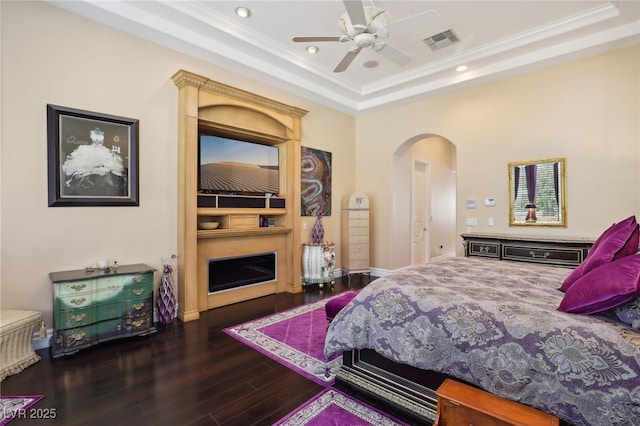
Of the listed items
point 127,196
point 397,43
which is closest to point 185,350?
point 127,196

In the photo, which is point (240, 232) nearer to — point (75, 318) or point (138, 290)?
point (138, 290)

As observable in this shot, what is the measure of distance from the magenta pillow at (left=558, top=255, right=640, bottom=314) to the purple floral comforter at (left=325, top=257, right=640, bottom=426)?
0.21 feet

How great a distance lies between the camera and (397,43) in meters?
4.04

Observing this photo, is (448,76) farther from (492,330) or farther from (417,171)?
(492,330)

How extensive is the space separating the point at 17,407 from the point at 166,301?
1.50m

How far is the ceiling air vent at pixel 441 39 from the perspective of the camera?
3.81 meters

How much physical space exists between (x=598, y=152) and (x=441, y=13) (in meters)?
2.66

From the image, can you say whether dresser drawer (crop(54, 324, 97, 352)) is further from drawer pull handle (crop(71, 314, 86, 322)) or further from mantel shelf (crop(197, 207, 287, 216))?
mantel shelf (crop(197, 207, 287, 216))

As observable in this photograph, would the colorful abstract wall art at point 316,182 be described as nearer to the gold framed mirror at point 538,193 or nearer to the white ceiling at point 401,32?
the white ceiling at point 401,32

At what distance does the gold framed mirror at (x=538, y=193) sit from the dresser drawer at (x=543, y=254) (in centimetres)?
Answer: 51

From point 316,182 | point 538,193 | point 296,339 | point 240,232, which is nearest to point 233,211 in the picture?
point 240,232

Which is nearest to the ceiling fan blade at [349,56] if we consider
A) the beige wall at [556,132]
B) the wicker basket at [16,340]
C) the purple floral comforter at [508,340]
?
the purple floral comforter at [508,340]

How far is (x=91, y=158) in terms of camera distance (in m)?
3.09

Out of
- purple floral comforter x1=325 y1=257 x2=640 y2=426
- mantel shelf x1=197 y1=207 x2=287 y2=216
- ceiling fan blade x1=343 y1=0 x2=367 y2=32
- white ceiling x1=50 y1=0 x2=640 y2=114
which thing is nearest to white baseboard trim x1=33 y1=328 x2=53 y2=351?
mantel shelf x1=197 y1=207 x2=287 y2=216
